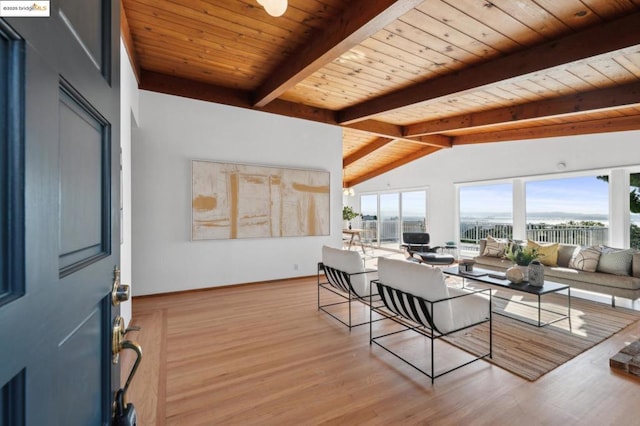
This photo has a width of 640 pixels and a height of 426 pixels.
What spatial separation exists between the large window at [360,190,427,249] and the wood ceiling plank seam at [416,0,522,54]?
549 centimetres

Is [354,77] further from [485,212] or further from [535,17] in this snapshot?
[485,212]

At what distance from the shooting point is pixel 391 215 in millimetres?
9648

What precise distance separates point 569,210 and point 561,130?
4.81 ft

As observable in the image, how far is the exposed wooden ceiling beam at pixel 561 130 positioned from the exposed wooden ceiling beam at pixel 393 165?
1.12m

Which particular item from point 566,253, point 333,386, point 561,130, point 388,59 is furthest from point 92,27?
point 561,130

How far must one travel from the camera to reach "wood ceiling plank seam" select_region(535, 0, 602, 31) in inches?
97.4

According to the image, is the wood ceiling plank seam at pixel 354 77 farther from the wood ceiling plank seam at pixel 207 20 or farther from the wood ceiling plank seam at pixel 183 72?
the wood ceiling plank seam at pixel 183 72

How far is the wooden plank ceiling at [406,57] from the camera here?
2.67 meters

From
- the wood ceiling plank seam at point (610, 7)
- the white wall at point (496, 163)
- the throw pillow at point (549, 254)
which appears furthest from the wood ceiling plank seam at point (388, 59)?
the white wall at point (496, 163)

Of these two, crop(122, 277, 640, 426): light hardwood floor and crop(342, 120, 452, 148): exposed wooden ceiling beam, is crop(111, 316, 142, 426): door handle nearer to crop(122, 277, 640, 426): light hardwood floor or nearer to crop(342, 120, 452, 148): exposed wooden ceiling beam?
crop(122, 277, 640, 426): light hardwood floor

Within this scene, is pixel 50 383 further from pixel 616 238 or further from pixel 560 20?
pixel 616 238

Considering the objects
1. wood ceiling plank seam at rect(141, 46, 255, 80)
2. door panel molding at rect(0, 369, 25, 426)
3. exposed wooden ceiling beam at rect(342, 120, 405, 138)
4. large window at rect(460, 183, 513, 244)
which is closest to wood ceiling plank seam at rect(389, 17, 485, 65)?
wood ceiling plank seam at rect(141, 46, 255, 80)

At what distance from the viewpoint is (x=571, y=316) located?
358cm

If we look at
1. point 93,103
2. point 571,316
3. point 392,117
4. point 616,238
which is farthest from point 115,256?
point 616,238
